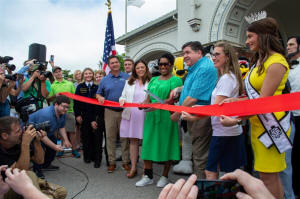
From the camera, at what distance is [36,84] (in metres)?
4.32

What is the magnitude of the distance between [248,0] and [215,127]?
7429mm

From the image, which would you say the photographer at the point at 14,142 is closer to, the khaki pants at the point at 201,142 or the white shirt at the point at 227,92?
the khaki pants at the point at 201,142

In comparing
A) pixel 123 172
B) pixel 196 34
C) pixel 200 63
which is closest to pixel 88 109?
pixel 123 172

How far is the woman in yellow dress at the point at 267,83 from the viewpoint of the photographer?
1.78 m

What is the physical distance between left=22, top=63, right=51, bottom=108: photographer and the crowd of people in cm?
2

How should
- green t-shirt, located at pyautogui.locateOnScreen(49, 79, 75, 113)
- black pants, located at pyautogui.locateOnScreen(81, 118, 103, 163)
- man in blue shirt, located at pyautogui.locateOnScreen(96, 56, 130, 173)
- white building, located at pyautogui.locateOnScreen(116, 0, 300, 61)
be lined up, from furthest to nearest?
white building, located at pyautogui.locateOnScreen(116, 0, 300, 61) → green t-shirt, located at pyautogui.locateOnScreen(49, 79, 75, 113) → black pants, located at pyautogui.locateOnScreen(81, 118, 103, 163) → man in blue shirt, located at pyautogui.locateOnScreen(96, 56, 130, 173)

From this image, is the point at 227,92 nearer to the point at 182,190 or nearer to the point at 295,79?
the point at 295,79

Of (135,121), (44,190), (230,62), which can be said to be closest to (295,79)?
(230,62)

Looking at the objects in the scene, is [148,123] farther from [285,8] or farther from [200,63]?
[285,8]

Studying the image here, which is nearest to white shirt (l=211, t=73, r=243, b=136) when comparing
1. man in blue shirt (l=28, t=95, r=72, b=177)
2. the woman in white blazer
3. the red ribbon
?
the red ribbon

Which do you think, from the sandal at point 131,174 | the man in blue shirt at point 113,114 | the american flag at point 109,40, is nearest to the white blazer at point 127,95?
the man in blue shirt at point 113,114

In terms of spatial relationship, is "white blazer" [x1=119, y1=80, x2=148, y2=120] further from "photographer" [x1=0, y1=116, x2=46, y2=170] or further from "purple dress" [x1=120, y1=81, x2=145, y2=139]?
"photographer" [x1=0, y1=116, x2=46, y2=170]

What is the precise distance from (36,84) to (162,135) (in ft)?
8.11

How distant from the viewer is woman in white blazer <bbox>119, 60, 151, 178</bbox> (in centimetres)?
384
